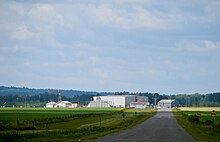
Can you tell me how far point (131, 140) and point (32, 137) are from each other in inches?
325

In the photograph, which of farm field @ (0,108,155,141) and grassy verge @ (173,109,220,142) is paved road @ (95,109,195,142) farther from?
farm field @ (0,108,155,141)

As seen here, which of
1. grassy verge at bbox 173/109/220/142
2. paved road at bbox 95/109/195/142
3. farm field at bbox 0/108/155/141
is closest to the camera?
paved road at bbox 95/109/195/142

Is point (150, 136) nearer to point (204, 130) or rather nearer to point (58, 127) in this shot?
point (204, 130)

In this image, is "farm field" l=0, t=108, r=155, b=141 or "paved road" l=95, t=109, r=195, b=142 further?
"farm field" l=0, t=108, r=155, b=141

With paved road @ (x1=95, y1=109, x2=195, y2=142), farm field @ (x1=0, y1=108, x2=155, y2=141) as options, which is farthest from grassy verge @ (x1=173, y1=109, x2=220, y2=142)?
farm field @ (x1=0, y1=108, x2=155, y2=141)

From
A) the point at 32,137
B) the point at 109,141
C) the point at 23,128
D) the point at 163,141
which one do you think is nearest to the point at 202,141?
Result: the point at 163,141

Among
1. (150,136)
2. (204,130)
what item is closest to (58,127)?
(204,130)

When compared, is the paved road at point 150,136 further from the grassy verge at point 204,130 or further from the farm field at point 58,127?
the farm field at point 58,127

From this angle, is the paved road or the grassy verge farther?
the grassy verge

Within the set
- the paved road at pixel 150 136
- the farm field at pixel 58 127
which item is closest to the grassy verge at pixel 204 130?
the paved road at pixel 150 136

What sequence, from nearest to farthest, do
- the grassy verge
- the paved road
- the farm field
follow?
1. the paved road
2. the grassy verge
3. the farm field

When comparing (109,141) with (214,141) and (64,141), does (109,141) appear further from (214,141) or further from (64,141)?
(214,141)

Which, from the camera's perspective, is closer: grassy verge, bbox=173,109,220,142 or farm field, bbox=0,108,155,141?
grassy verge, bbox=173,109,220,142

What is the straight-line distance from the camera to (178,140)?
36.1m
